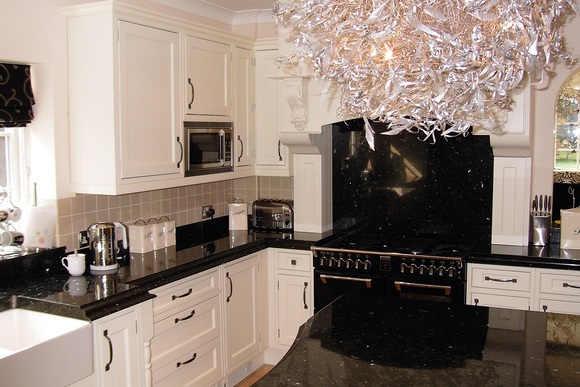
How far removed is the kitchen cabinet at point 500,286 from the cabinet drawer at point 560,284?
7 centimetres

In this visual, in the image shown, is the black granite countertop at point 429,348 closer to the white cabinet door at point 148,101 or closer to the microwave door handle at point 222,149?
the white cabinet door at point 148,101

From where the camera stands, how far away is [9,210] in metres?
3.55

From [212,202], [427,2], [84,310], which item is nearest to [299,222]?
[212,202]

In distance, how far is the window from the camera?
3.62 metres

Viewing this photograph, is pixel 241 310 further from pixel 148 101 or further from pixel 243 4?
pixel 243 4

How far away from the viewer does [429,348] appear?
7.74 ft

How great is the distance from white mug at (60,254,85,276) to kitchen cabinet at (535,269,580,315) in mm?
2755

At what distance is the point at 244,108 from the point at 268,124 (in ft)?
0.78

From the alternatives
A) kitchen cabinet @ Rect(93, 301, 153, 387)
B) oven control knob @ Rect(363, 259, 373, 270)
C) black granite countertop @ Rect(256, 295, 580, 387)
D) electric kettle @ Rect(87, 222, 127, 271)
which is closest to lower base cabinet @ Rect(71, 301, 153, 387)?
kitchen cabinet @ Rect(93, 301, 153, 387)

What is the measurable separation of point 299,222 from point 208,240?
2.61 ft

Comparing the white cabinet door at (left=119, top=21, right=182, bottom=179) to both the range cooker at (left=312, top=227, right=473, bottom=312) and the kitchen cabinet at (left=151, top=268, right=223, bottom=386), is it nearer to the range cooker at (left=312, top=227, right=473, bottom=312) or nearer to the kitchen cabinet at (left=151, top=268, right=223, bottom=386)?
the kitchen cabinet at (left=151, top=268, right=223, bottom=386)

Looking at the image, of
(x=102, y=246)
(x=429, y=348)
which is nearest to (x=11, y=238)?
(x=102, y=246)

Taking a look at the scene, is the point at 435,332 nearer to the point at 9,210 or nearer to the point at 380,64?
the point at 380,64

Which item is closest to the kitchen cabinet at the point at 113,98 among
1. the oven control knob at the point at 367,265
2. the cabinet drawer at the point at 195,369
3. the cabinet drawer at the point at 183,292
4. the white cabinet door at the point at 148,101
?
the white cabinet door at the point at 148,101
